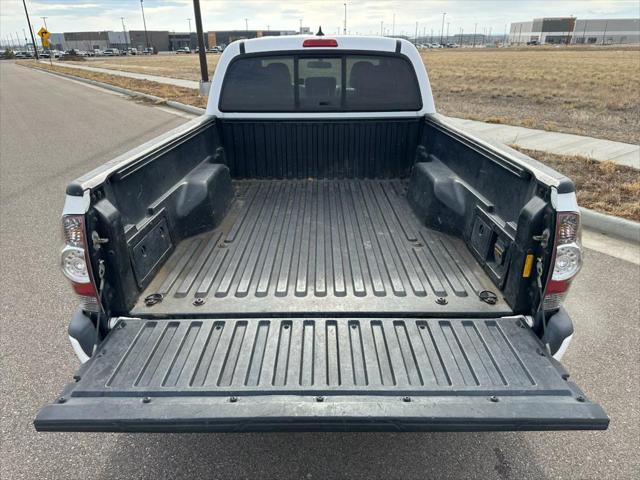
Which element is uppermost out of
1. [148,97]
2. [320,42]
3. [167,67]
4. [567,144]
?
[320,42]

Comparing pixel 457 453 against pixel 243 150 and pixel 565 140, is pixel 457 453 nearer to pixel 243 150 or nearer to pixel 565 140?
pixel 243 150

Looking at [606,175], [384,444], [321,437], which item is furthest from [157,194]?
[606,175]

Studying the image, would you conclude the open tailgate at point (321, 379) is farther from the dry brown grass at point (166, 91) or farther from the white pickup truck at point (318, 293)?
the dry brown grass at point (166, 91)

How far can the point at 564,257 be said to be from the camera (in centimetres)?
223

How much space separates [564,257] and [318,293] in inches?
51.9

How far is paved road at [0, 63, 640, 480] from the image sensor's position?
8.41 ft

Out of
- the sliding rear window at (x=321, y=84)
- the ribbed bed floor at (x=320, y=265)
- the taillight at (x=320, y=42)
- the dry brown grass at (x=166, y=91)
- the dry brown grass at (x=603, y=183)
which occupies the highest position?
the taillight at (x=320, y=42)

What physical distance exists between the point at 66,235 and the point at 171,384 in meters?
0.86

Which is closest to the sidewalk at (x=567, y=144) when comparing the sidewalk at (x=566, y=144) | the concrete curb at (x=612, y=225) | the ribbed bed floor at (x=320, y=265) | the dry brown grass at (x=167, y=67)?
the sidewalk at (x=566, y=144)

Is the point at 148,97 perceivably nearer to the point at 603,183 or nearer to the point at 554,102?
the point at 554,102

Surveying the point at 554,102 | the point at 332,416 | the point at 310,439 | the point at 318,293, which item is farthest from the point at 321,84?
the point at 554,102

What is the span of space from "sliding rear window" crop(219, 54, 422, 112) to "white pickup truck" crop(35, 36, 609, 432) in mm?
49

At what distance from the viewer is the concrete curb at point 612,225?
5359mm

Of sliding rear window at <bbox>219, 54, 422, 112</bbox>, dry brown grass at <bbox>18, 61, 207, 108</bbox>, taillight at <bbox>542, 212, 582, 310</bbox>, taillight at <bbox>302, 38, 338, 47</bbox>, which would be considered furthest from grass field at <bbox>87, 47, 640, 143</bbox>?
taillight at <bbox>542, 212, 582, 310</bbox>
